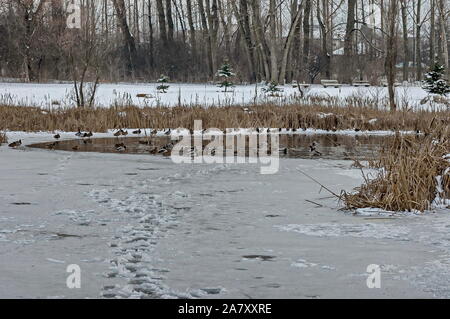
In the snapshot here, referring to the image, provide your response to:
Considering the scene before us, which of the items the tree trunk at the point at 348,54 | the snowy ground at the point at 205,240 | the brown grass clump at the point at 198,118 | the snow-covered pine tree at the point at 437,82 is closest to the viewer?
the snowy ground at the point at 205,240

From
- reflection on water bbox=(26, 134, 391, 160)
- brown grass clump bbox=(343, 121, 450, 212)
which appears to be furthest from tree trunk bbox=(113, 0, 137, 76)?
brown grass clump bbox=(343, 121, 450, 212)

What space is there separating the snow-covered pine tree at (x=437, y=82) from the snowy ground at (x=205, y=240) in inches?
685

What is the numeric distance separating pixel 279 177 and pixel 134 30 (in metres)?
45.7

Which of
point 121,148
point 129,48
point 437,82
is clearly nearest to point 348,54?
point 437,82

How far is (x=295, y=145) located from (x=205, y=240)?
23.5 feet

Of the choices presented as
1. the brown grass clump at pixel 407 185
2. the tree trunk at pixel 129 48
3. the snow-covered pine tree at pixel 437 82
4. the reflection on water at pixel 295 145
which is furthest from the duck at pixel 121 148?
the tree trunk at pixel 129 48

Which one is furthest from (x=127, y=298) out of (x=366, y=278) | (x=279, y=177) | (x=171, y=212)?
(x=279, y=177)

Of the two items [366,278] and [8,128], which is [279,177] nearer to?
[366,278]

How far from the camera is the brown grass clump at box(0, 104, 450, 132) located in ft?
44.9

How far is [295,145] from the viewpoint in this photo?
11406mm

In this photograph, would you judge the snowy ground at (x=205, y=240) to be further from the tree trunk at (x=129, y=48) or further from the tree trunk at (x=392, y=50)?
the tree trunk at (x=129, y=48)

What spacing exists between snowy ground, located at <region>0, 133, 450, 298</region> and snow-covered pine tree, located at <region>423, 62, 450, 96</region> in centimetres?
1739

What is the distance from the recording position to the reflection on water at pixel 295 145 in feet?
32.8
